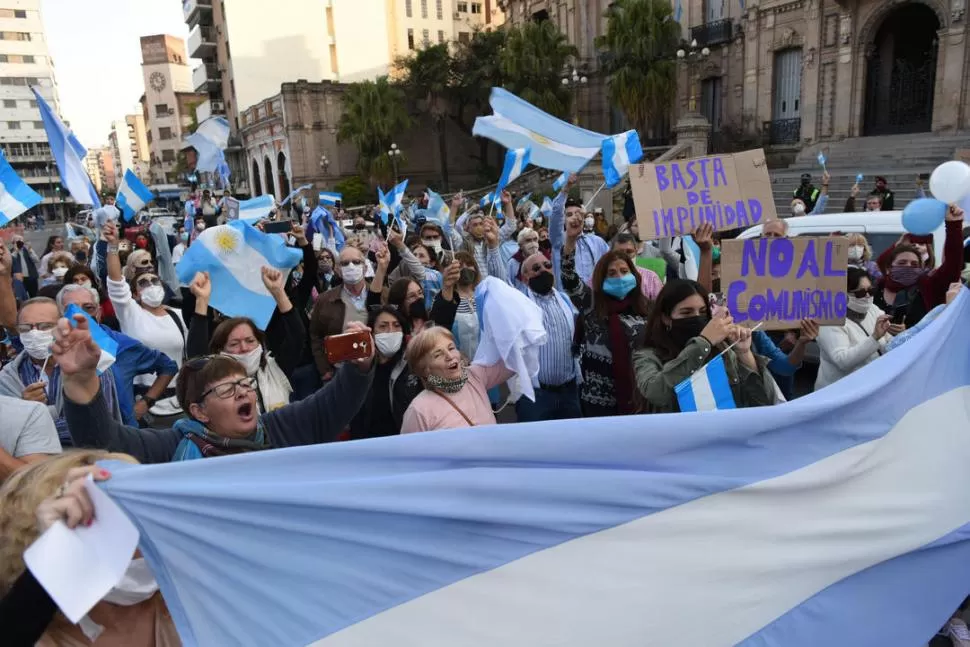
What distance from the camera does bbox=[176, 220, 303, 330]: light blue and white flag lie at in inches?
154

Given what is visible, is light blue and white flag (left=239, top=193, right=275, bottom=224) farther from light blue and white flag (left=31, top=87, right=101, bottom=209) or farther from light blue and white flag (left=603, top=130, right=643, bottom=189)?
light blue and white flag (left=603, top=130, right=643, bottom=189)

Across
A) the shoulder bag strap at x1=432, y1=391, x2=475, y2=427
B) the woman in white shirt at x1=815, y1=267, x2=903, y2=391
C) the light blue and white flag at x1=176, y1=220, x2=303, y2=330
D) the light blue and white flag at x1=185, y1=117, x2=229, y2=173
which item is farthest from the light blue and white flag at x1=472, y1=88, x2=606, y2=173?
the light blue and white flag at x1=185, y1=117, x2=229, y2=173

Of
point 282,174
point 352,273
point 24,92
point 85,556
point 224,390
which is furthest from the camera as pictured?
point 24,92

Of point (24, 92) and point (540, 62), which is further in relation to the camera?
point (24, 92)

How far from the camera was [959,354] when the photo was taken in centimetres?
276

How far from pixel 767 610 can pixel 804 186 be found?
475 inches

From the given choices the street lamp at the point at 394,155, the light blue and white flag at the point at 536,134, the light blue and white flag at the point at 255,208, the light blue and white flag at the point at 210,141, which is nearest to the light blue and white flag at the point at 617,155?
the light blue and white flag at the point at 536,134

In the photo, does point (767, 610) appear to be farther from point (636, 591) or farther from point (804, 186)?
point (804, 186)

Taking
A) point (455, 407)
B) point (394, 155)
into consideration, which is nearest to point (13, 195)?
point (455, 407)

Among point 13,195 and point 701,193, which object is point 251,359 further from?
point 701,193

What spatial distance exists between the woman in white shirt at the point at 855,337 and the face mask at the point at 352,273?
10.5 feet

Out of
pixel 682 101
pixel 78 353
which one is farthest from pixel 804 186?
pixel 682 101

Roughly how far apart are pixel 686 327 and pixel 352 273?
112 inches

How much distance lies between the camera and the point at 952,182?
3670 mm
